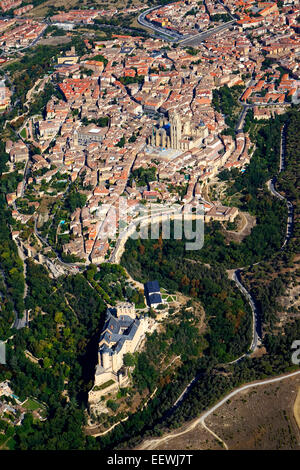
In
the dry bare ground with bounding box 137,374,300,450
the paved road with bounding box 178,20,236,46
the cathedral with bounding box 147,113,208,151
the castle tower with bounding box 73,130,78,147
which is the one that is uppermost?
the paved road with bounding box 178,20,236,46

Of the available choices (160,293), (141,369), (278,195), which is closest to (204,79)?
(278,195)

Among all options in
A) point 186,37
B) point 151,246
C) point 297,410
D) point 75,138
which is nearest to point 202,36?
point 186,37

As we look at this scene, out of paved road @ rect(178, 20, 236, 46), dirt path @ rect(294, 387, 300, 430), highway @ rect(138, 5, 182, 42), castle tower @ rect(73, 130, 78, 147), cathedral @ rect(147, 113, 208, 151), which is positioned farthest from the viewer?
highway @ rect(138, 5, 182, 42)

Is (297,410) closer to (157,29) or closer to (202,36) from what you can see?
(202,36)

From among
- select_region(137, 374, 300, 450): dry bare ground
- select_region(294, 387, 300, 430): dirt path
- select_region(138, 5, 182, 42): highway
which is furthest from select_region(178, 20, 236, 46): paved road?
select_region(294, 387, 300, 430): dirt path

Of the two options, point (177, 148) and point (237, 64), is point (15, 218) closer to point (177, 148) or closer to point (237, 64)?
point (177, 148)

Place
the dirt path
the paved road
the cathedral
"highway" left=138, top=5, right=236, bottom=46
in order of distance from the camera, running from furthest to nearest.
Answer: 1. "highway" left=138, top=5, right=236, bottom=46
2. the paved road
3. the cathedral
4. the dirt path

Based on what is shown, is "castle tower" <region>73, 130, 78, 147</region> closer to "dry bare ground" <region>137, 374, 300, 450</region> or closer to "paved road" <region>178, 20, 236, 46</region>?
"paved road" <region>178, 20, 236, 46</region>
